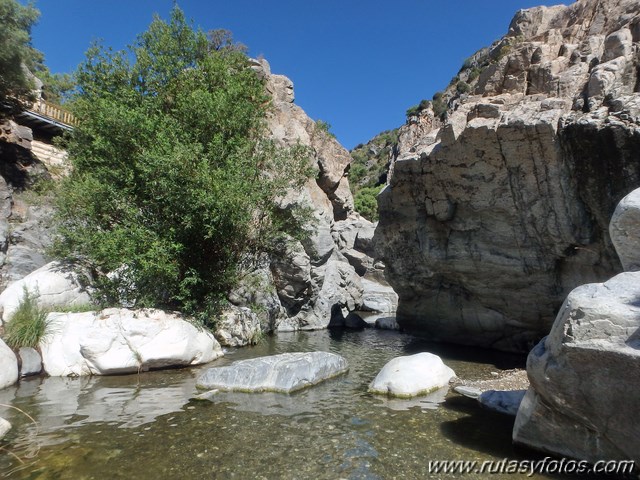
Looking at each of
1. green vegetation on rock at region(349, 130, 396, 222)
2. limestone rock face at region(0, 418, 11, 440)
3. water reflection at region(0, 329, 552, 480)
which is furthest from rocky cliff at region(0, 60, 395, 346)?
green vegetation on rock at region(349, 130, 396, 222)

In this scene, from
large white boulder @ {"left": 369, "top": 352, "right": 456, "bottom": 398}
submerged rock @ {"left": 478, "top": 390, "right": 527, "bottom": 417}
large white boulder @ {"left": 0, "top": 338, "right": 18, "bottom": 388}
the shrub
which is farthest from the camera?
the shrub

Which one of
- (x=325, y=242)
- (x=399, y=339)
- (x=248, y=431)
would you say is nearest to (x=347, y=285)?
(x=325, y=242)

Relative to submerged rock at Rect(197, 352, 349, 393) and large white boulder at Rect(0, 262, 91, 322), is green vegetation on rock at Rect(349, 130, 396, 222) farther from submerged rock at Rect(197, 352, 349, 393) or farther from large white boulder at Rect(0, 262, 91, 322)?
submerged rock at Rect(197, 352, 349, 393)

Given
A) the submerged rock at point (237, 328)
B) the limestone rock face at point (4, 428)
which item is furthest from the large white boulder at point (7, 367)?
the submerged rock at point (237, 328)

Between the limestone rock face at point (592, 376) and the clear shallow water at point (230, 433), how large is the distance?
87cm

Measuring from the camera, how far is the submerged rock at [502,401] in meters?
9.04

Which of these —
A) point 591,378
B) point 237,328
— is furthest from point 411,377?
point 237,328

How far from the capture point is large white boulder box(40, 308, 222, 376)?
464 inches

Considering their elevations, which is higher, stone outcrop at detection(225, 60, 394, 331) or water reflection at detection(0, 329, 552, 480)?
stone outcrop at detection(225, 60, 394, 331)

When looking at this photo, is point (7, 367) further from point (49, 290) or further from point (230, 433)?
point (230, 433)

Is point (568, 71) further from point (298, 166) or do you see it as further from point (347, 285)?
point (347, 285)

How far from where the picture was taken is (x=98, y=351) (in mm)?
11898

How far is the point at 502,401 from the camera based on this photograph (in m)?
9.28

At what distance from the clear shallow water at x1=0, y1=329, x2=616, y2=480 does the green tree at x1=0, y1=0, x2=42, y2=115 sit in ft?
66.6
